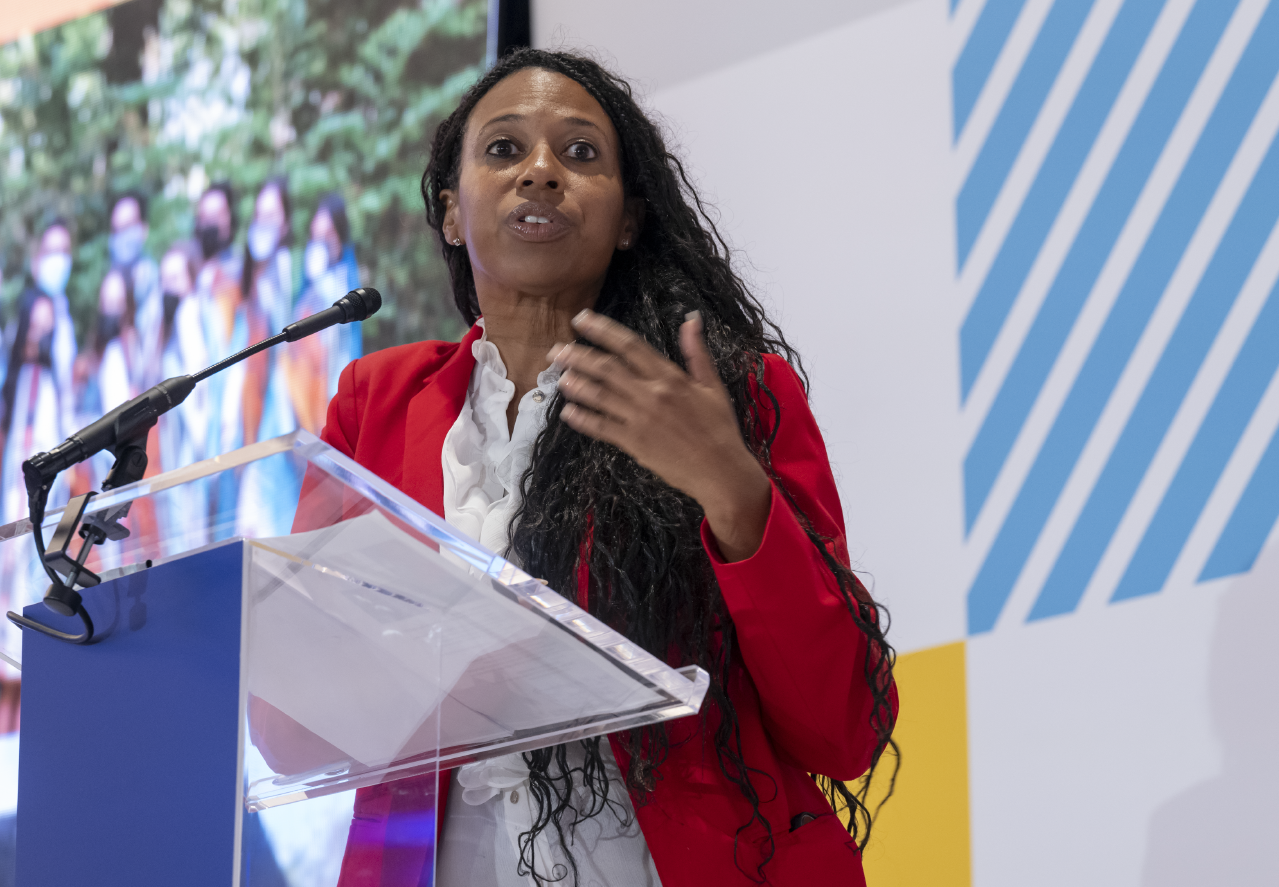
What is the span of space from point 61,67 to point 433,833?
3.53 meters

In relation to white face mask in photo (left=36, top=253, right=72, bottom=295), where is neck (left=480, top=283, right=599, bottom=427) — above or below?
below

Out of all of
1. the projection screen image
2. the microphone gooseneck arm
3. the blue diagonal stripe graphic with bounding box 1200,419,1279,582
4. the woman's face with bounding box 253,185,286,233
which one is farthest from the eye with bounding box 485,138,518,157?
the woman's face with bounding box 253,185,286,233

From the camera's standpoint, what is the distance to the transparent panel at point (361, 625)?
90 centimetres

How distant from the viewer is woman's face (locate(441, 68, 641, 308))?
1.72m

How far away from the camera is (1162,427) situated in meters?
2.06

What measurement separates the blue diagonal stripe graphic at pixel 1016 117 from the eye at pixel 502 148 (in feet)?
3.03

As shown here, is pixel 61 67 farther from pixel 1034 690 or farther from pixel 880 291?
pixel 1034 690

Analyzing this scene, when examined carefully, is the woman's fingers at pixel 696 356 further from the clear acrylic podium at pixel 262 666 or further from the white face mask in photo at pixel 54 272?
the white face mask in photo at pixel 54 272

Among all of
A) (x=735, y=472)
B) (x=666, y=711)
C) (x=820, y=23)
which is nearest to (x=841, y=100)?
(x=820, y=23)

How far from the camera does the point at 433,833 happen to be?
1010mm

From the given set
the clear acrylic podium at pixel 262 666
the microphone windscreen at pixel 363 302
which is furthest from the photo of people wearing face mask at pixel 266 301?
the clear acrylic podium at pixel 262 666

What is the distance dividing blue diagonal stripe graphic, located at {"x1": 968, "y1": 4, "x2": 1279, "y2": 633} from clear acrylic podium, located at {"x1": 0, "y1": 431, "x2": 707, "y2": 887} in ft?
4.16

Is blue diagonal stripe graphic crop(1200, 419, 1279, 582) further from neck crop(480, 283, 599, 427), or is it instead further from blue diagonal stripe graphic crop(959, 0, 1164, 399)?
neck crop(480, 283, 599, 427)

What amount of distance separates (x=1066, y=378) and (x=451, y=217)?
1.06 metres
